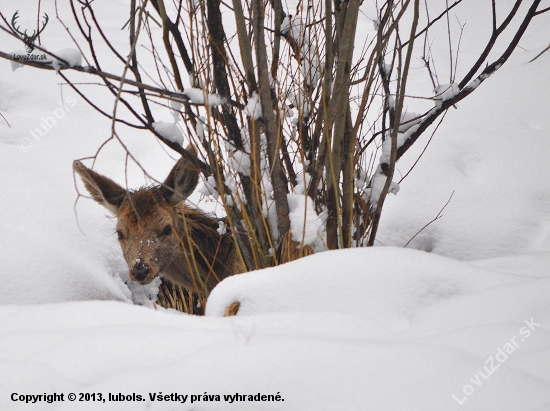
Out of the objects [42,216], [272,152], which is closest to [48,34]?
[42,216]

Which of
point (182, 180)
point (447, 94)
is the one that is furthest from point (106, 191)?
point (447, 94)

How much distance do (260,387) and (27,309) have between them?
1003mm

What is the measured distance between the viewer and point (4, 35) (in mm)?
6879

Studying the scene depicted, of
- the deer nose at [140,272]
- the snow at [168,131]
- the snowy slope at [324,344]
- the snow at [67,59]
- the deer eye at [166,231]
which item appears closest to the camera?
the snowy slope at [324,344]

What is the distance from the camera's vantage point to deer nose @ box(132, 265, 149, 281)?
312cm

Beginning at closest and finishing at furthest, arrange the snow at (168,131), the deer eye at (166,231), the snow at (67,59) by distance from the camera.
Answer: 1. the snow at (67,59)
2. the snow at (168,131)
3. the deer eye at (166,231)

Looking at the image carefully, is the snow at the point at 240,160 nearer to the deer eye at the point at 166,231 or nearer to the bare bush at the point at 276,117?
the bare bush at the point at 276,117

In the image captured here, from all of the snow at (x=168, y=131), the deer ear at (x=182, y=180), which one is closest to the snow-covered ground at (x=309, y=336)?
the snow at (x=168, y=131)

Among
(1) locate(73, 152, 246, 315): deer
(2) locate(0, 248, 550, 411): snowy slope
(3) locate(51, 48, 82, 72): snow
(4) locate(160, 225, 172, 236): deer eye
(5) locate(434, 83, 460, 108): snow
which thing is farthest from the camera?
(4) locate(160, 225, 172, 236): deer eye

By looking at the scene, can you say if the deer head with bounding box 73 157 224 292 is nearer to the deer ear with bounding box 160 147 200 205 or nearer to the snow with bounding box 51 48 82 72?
the deer ear with bounding box 160 147 200 205

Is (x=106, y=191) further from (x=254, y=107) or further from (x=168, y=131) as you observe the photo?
(x=254, y=107)

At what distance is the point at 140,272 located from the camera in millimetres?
3131

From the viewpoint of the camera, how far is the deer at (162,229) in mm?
3246

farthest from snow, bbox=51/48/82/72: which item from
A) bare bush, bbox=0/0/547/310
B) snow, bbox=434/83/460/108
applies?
snow, bbox=434/83/460/108
